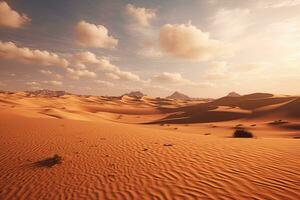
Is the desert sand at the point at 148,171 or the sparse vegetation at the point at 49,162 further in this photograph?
the sparse vegetation at the point at 49,162

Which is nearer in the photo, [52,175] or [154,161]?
[52,175]

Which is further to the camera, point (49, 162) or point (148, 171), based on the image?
point (49, 162)

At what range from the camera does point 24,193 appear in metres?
6.83

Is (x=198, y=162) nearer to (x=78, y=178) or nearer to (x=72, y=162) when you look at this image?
(x=78, y=178)

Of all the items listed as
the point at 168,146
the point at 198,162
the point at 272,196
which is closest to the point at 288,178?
the point at 272,196

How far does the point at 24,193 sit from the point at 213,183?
547 centimetres

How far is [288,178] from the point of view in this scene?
679 centimetres

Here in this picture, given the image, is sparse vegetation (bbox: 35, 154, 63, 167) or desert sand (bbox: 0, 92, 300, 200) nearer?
desert sand (bbox: 0, 92, 300, 200)

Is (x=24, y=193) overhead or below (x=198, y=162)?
below

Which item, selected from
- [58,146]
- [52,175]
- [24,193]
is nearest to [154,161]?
[52,175]

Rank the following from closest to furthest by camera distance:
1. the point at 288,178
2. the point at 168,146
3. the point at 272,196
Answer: the point at 272,196 → the point at 288,178 → the point at 168,146

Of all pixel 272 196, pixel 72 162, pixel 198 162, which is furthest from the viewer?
pixel 72 162

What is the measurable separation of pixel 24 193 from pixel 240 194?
5983 mm

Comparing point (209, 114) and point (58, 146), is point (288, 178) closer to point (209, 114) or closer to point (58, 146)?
point (58, 146)
